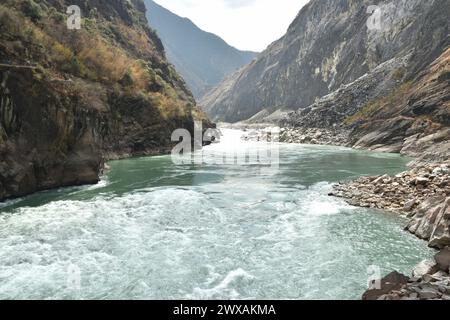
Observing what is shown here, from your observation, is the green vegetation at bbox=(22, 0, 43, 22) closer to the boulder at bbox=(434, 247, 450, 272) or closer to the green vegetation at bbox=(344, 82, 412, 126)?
the boulder at bbox=(434, 247, 450, 272)

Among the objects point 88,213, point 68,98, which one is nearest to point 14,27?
point 68,98

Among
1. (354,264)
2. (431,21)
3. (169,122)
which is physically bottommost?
(354,264)

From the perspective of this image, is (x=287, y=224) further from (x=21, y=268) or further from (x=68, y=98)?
(x=68, y=98)

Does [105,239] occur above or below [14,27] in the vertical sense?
below

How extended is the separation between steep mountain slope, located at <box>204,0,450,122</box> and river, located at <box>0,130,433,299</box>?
65715 mm

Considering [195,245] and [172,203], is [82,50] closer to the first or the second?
[172,203]

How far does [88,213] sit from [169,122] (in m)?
48.0

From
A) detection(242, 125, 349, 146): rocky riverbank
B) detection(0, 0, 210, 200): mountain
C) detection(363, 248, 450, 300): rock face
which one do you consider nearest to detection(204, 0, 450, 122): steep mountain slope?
detection(242, 125, 349, 146): rocky riverbank

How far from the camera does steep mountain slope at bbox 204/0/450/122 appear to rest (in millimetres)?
82688

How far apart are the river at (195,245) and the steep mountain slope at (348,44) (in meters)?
65.7

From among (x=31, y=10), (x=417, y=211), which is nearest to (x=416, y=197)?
(x=417, y=211)

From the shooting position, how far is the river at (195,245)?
518 inches

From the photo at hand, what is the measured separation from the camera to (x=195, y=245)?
17391 millimetres
